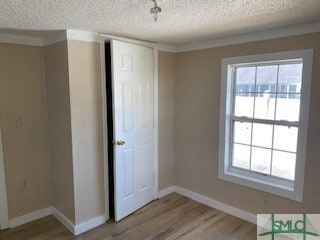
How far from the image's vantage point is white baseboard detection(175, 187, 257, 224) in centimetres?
281

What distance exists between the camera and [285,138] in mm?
2564

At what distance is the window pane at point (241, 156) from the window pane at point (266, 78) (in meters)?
0.71

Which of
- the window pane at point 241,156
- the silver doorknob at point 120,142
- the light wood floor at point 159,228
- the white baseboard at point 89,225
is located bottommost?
the light wood floor at point 159,228

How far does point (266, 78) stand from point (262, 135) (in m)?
0.63

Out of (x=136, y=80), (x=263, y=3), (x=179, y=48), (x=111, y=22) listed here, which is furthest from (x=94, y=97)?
(x=263, y=3)

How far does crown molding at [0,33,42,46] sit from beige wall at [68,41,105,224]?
2.00ft

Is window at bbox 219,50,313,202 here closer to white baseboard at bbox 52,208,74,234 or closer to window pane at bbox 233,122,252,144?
window pane at bbox 233,122,252,144

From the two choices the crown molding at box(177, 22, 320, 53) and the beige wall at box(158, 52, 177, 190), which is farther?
the beige wall at box(158, 52, 177, 190)

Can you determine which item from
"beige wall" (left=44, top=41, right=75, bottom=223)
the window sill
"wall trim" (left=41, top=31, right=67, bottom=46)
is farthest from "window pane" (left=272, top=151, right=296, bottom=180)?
"wall trim" (left=41, top=31, right=67, bottom=46)

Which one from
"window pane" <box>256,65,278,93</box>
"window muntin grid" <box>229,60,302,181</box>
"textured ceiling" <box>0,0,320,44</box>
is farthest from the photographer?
"window pane" <box>256,65,278,93</box>

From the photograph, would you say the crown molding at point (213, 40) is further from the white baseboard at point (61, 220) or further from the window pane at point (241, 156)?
the white baseboard at point (61, 220)

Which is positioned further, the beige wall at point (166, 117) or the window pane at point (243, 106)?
the beige wall at point (166, 117)

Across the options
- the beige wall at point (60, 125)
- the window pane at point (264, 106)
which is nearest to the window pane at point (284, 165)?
the window pane at point (264, 106)

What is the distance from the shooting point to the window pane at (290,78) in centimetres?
242
